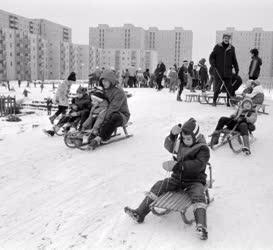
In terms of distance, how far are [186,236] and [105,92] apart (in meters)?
4.57

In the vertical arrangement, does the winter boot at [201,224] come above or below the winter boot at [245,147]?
below

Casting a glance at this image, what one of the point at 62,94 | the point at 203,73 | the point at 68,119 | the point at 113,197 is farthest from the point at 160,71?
the point at 113,197

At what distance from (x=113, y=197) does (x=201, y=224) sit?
161 centimetres

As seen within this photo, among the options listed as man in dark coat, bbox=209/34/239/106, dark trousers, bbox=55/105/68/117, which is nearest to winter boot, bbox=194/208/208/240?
dark trousers, bbox=55/105/68/117

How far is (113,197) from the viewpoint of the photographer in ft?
17.0

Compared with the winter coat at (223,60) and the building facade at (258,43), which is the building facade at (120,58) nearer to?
the building facade at (258,43)

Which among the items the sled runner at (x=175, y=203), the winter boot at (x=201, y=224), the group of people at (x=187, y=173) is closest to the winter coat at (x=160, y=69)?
the group of people at (x=187, y=173)

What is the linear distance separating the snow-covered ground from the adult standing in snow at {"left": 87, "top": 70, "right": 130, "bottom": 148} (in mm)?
283

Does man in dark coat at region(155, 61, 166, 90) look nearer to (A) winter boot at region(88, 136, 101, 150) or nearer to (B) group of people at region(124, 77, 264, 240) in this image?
(A) winter boot at region(88, 136, 101, 150)

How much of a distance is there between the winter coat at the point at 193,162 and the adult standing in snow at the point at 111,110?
313 cm

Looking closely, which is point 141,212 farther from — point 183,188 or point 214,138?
point 214,138

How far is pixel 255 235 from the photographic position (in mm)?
4062

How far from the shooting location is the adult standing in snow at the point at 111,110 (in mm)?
7520

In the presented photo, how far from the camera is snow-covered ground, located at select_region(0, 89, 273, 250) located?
4031mm
